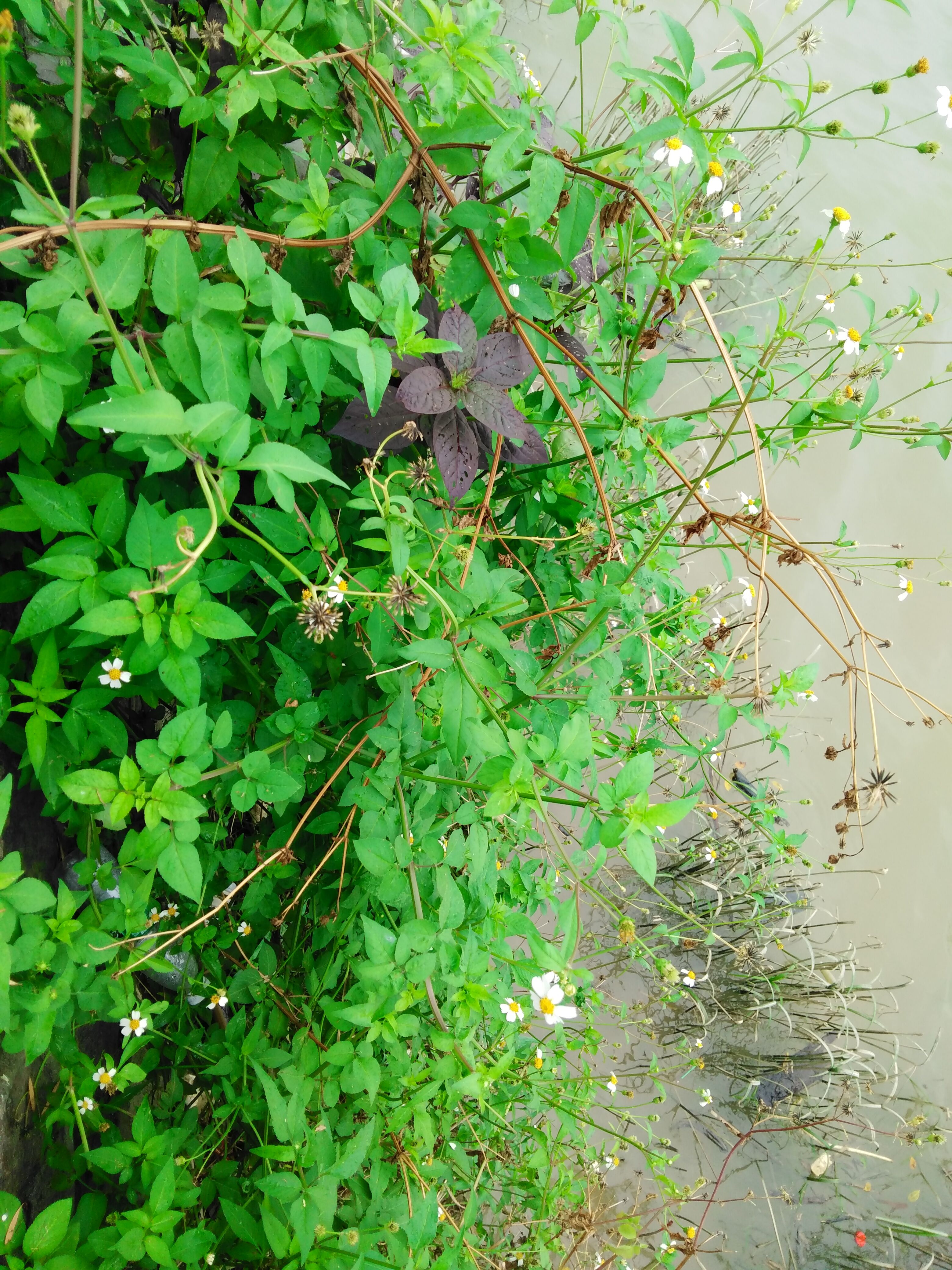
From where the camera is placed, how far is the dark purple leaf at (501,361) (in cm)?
109

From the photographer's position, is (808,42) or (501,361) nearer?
(501,361)

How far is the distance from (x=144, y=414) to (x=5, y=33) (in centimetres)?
40

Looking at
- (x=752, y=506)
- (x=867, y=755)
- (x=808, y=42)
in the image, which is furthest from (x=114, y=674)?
(x=867, y=755)

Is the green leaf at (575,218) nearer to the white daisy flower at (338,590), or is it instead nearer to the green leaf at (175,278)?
the green leaf at (175,278)

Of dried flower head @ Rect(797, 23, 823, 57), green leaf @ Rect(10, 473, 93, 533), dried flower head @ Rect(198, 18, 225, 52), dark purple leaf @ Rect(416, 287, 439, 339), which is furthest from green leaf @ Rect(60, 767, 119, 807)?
dried flower head @ Rect(797, 23, 823, 57)

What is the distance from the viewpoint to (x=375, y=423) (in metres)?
1.07

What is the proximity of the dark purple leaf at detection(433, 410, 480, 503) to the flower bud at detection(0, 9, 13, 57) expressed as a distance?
604 millimetres

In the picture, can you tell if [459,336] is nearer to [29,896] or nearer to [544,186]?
[544,186]

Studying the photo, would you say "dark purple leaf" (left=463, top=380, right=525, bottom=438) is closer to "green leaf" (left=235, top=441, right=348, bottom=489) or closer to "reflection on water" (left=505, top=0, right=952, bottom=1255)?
"green leaf" (left=235, top=441, right=348, bottom=489)

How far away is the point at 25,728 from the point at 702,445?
279 cm

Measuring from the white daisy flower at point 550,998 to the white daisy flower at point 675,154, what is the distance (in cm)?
124

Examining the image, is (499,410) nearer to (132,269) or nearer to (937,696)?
(132,269)

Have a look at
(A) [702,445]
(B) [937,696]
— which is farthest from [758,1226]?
(A) [702,445]

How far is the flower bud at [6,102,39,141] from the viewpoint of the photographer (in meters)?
0.72
